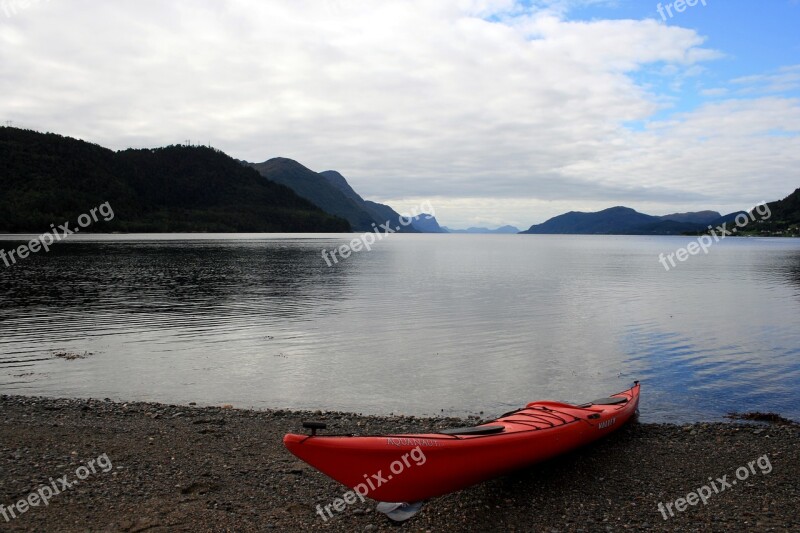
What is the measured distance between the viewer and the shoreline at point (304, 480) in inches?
338

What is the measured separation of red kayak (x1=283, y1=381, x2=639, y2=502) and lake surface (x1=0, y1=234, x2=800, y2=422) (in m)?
4.93

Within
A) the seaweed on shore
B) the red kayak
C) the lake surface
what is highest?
the red kayak

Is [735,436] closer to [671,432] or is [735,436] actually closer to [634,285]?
[671,432]

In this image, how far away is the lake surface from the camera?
55.9 feet

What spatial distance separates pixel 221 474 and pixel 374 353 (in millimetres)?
13014

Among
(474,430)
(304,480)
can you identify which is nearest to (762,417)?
(474,430)

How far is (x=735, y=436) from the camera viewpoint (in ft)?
42.8

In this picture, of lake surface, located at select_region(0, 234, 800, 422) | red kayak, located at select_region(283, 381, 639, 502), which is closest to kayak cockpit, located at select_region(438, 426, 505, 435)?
red kayak, located at select_region(283, 381, 639, 502)

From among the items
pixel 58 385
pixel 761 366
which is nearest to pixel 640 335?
pixel 761 366

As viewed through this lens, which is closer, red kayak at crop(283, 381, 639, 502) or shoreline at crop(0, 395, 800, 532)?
red kayak at crop(283, 381, 639, 502)

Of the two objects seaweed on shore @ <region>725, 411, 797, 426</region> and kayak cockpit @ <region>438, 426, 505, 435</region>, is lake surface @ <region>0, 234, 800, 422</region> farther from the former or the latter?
kayak cockpit @ <region>438, 426, 505, 435</region>

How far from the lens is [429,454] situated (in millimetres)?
8500

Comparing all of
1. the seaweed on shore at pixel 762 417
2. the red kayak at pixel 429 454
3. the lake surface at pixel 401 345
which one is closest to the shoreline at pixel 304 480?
the seaweed on shore at pixel 762 417

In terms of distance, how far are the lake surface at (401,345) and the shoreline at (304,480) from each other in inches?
103
